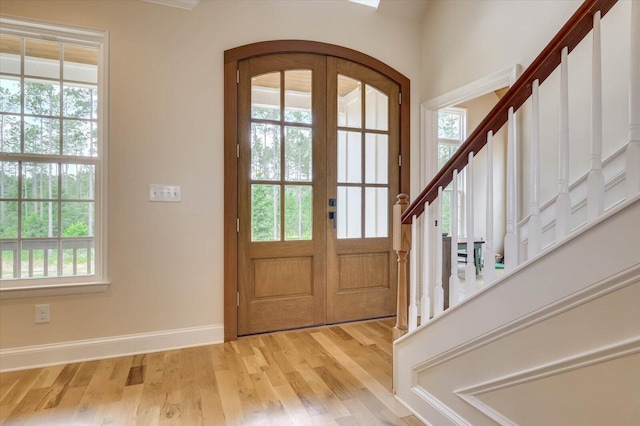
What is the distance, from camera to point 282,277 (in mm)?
2988

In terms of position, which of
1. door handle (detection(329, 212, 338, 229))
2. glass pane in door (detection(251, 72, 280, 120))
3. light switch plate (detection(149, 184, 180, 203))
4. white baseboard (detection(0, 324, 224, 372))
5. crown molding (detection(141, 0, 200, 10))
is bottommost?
white baseboard (detection(0, 324, 224, 372))

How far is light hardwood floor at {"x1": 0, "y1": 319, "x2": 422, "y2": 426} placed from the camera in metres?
1.77

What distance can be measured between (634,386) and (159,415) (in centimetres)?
196

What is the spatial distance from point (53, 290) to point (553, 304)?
2.84 m

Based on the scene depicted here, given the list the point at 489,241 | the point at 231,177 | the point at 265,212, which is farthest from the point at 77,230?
the point at 489,241

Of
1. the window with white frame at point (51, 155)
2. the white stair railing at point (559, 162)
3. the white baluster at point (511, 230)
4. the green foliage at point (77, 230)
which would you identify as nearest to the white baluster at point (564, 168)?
the white stair railing at point (559, 162)

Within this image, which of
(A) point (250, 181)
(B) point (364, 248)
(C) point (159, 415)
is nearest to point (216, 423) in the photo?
(C) point (159, 415)

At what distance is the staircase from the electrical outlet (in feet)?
7.90

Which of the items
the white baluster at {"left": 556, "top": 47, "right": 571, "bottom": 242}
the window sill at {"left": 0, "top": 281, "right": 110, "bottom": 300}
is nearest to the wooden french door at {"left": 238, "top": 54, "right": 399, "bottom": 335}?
the window sill at {"left": 0, "top": 281, "right": 110, "bottom": 300}

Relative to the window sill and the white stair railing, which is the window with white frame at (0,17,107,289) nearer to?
the window sill

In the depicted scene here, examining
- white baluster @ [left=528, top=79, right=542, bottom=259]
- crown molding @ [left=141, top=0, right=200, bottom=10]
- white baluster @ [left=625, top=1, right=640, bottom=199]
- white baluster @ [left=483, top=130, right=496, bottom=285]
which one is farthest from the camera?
crown molding @ [left=141, top=0, right=200, bottom=10]

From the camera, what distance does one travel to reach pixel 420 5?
Result: 3.32 metres

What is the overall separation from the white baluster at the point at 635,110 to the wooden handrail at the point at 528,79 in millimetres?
138

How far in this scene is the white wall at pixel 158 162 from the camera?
2.42m
